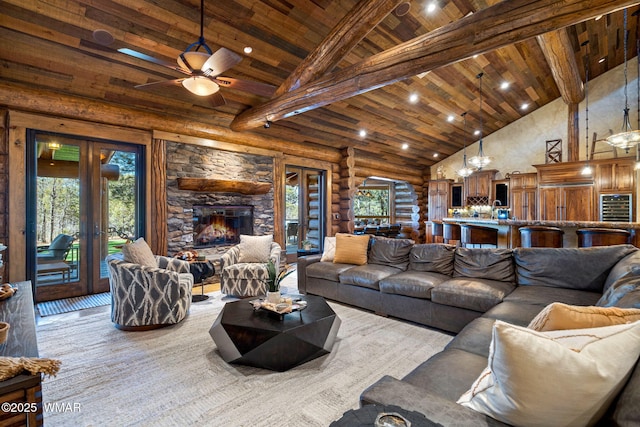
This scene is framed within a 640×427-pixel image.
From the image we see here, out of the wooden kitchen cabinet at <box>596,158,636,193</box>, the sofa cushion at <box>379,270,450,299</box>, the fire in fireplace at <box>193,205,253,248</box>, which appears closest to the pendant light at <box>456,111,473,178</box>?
the wooden kitchen cabinet at <box>596,158,636,193</box>

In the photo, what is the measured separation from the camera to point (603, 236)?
406cm

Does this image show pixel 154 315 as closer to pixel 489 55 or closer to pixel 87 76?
pixel 87 76

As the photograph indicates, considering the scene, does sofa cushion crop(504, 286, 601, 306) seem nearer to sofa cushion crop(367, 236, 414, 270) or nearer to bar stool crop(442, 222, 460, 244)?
sofa cushion crop(367, 236, 414, 270)

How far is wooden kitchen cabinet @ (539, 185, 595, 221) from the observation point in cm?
734

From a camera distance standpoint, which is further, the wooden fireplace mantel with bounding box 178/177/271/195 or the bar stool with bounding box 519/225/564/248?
the wooden fireplace mantel with bounding box 178/177/271/195

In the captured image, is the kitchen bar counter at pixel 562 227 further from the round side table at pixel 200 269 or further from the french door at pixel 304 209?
the round side table at pixel 200 269

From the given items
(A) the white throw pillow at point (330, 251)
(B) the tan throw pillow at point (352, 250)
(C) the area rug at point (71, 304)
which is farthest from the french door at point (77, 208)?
(B) the tan throw pillow at point (352, 250)

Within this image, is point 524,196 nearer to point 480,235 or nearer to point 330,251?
point 480,235

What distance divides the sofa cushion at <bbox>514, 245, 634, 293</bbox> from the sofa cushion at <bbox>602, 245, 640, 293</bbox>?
0.33ft

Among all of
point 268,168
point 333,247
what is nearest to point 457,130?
point 268,168

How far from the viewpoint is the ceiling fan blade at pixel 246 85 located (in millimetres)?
3303

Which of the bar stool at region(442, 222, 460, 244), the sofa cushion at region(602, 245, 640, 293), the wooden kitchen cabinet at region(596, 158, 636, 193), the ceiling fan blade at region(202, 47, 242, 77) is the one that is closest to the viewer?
the sofa cushion at region(602, 245, 640, 293)

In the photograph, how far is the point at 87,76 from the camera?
4.02 m

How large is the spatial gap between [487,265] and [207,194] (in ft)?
15.1
